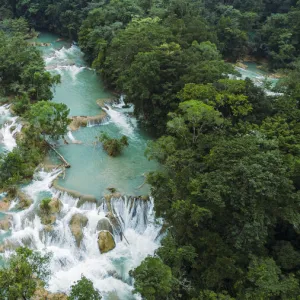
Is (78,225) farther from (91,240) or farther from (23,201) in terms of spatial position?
(23,201)

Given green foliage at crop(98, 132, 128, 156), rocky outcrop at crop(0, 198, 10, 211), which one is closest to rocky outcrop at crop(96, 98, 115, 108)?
green foliage at crop(98, 132, 128, 156)

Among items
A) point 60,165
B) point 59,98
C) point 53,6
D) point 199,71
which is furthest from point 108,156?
point 53,6

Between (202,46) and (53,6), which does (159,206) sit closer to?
(202,46)

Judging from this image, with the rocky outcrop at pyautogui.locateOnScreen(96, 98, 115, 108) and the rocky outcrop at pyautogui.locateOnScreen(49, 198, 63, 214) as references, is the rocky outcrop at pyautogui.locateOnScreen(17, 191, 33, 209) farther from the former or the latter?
the rocky outcrop at pyautogui.locateOnScreen(96, 98, 115, 108)

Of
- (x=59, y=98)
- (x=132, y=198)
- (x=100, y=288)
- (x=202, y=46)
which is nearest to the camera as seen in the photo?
(x=100, y=288)

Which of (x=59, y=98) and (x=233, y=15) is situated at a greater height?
(x=233, y=15)

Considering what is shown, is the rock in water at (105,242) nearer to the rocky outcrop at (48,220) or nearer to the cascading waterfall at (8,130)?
the rocky outcrop at (48,220)

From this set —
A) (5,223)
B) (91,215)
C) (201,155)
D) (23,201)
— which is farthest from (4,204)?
(201,155)

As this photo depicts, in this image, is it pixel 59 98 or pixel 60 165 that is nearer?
pixel 60 165
